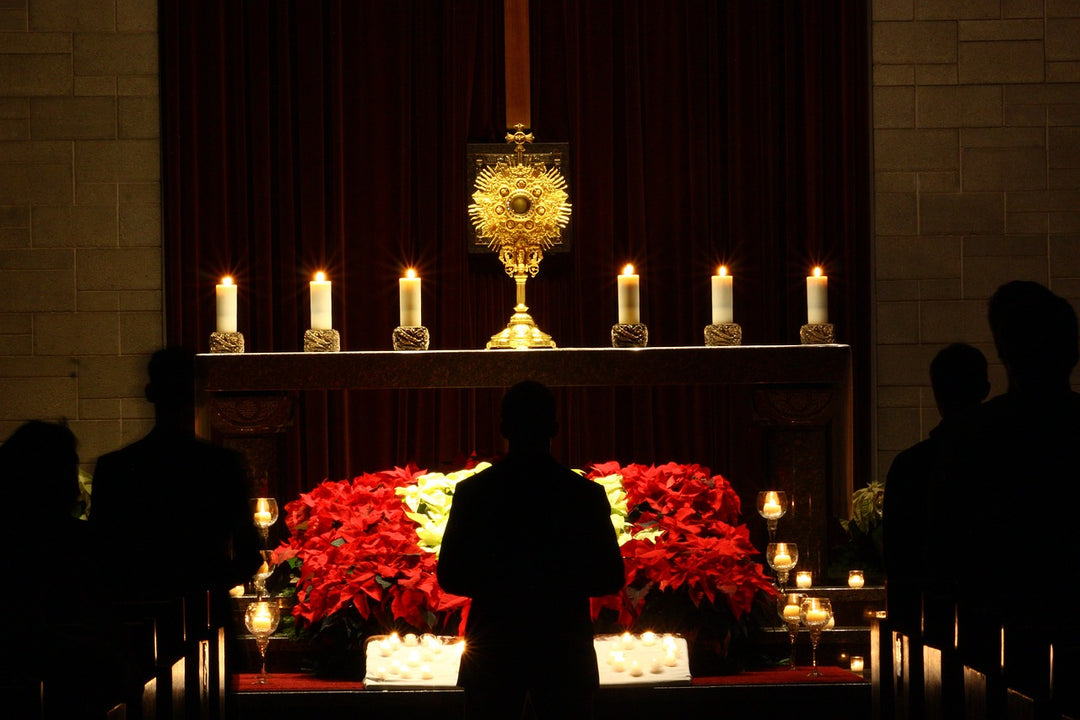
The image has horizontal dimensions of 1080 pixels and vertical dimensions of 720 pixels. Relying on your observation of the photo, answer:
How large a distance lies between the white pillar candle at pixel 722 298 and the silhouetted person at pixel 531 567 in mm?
2312

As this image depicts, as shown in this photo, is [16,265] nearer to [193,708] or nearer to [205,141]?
[205,141]

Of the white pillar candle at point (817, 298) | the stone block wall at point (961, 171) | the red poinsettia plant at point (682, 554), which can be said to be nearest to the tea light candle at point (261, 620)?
the red poinsettia plant at point (682, 554)

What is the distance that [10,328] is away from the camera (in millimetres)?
6723

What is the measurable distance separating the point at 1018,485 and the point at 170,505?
6.42 feet

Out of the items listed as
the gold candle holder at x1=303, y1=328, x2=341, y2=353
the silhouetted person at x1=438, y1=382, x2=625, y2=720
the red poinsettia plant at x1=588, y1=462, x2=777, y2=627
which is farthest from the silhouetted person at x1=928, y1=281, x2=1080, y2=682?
the gold candle holder at x1=303, y1=328, x2=341, y2=353

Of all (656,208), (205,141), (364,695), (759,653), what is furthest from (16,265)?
(759,653)

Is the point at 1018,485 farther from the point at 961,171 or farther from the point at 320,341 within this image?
the point at 961,171

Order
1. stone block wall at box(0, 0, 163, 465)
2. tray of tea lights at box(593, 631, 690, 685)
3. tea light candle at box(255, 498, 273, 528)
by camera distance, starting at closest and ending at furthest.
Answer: tray of tea lights at box(593, 631, 690, 685) < tea light candle at box(255, 498, 273, 528) < stone block wall at box(0, 0, 163, 465)

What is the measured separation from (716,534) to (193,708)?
1804 mm

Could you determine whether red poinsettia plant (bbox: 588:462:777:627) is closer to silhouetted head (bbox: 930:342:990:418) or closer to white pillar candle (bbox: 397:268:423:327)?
silhouetted head (bbox: 930:342:990:418)

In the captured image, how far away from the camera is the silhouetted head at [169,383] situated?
321 cm

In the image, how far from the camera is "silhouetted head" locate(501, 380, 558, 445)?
2.87m

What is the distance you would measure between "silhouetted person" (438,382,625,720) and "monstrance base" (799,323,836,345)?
2.34m

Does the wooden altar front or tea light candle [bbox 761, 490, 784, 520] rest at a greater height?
the wooden altar front
